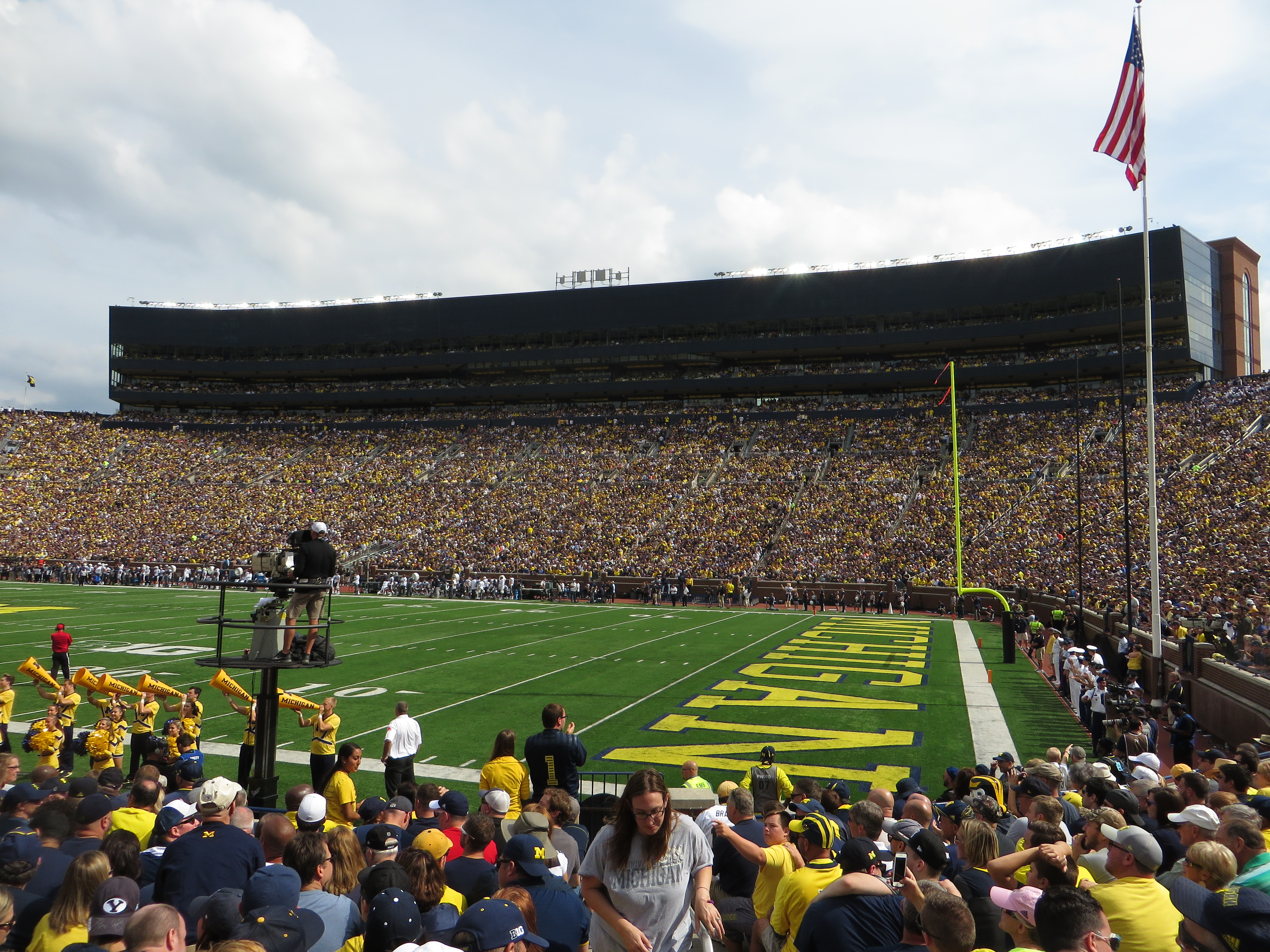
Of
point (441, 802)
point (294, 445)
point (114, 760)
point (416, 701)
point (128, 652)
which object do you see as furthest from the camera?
point (294, 445)

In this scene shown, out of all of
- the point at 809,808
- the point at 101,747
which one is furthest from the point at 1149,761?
the point at 101,747

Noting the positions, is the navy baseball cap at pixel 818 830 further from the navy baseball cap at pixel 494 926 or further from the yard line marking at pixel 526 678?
the yard line marking at pixel 526 678

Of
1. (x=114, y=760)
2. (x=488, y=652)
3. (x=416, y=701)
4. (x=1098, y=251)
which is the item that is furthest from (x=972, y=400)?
(x=114, y=760)

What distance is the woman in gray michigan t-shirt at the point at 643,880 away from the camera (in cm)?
361

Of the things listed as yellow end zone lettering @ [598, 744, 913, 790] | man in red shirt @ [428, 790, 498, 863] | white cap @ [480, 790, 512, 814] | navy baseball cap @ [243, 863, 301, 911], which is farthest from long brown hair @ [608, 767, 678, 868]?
yellow end zone lettering @ [598, 744, 913, 790]

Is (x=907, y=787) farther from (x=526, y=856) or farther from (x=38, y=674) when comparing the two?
(x=38, y=674)

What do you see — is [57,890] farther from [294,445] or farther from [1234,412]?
[294,445]

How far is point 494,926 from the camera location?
129 inches

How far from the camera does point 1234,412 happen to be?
146ft

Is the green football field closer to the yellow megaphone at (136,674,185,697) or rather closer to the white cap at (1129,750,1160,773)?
the yellow megaphone at (136,674,185,697)

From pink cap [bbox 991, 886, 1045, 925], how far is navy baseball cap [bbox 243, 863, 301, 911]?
3.56 metres

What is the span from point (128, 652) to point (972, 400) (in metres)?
56.3

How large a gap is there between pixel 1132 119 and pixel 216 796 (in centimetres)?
2011


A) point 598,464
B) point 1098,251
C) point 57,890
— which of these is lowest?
point 57,890
